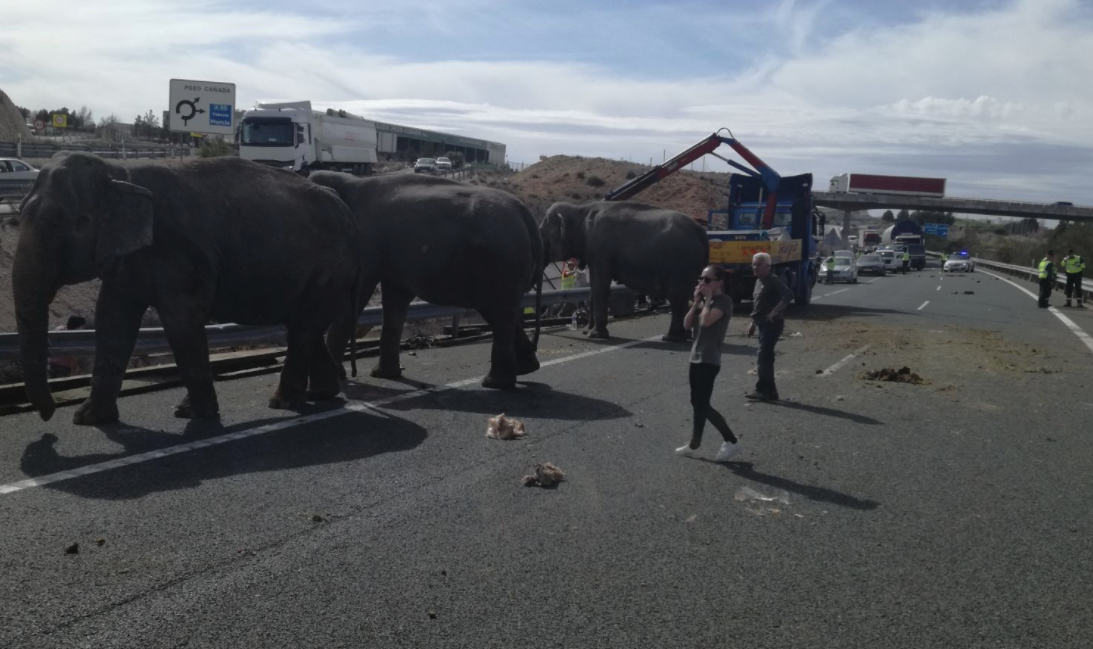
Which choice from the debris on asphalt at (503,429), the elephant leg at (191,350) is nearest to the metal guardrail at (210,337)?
the elephant leg at (191,350)

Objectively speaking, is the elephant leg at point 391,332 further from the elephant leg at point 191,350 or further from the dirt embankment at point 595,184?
the dirt embankment at point 595,184

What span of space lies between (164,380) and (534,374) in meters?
4.24

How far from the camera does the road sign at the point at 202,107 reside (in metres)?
40.8

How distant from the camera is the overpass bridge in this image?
297 ft

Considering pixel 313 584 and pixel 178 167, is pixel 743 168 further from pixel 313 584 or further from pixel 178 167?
pixel 313 584

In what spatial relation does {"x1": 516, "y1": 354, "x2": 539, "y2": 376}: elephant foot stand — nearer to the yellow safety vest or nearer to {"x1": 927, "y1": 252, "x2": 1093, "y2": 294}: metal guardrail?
the yellow safety vest

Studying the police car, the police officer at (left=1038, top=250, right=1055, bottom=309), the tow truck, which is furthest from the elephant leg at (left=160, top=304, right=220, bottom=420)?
the police car

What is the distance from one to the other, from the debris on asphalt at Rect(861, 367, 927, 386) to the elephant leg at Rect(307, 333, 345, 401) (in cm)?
696

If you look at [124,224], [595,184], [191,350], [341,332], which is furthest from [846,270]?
[124,224]

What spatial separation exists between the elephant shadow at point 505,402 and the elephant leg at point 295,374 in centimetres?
78

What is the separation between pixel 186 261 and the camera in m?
8.80

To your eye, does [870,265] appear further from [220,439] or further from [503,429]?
[220,439]

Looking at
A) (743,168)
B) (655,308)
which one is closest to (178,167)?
(655,308)

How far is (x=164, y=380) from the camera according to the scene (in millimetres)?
10797
